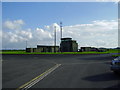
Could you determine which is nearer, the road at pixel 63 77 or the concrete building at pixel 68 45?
the road at pixel 63 77

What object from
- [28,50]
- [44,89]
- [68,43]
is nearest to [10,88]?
[44,89]

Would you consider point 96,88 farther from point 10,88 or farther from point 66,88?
point 10,88

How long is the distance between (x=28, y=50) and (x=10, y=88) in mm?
78091

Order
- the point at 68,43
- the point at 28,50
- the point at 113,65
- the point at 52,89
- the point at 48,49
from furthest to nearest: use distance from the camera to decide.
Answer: the point at 68,43 < the point at 48,49 < the point at 28,50 < the point at 113,65 < the point at 52,89

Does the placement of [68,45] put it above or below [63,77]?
above

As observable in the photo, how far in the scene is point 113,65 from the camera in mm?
12805

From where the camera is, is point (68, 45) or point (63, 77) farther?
point (68, 45)

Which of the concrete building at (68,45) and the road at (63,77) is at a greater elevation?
the concrete building at (68,45)

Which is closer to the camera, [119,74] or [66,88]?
[66,88]

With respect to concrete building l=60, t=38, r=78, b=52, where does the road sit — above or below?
below

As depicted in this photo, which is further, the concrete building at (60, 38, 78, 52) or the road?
the concrete building at (60, 38, 78, 52)

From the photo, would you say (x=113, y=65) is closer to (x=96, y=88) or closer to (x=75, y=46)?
(x=96, y=88)

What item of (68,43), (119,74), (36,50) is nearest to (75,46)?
(68,43)

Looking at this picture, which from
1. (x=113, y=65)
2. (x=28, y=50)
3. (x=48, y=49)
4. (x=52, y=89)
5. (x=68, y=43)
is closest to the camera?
(x=52, y=89)
